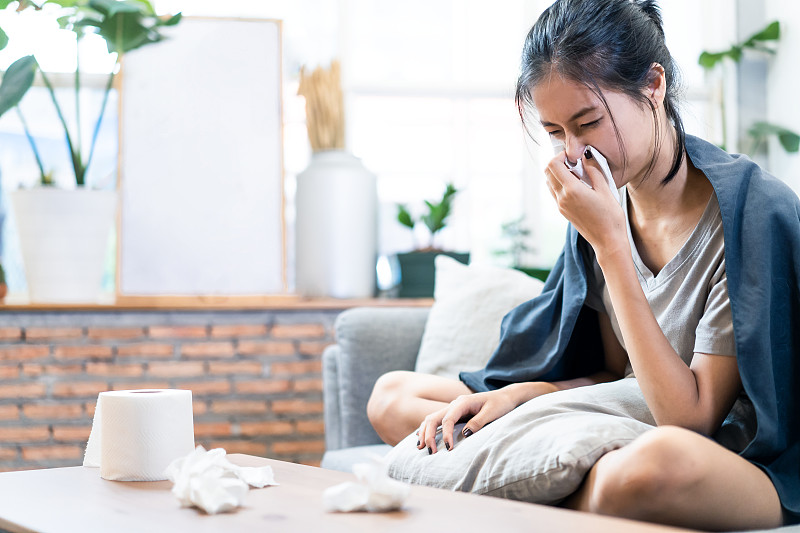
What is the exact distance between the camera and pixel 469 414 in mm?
1475

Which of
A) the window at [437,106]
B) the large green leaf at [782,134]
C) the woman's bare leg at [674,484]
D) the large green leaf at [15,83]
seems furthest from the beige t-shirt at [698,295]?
the large green leaf at [782,134]

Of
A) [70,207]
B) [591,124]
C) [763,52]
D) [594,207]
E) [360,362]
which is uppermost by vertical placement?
[763,52]

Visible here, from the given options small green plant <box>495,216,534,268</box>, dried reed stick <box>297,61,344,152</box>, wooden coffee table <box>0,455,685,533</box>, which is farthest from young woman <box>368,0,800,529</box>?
small green plant <box>495,216,534,268</box>

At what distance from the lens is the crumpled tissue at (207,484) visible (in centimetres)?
95

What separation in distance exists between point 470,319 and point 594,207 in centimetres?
91

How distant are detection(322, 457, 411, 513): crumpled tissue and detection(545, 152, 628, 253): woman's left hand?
57 centimetres

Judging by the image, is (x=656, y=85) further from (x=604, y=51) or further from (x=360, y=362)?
(x=360, y=362)

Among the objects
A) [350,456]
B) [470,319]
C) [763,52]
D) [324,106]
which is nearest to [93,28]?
[324,106]

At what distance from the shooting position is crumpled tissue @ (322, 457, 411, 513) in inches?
36.5

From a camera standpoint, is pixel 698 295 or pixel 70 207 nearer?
pixel 698 295

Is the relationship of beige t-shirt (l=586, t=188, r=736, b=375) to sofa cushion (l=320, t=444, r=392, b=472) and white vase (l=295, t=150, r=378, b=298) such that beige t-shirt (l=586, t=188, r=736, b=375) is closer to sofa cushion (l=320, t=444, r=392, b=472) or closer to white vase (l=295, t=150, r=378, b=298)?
sofa cushion (l=320, t=444, r=392, b=472)

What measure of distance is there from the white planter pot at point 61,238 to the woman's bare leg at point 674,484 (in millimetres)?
2248

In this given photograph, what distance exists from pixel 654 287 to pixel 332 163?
6.15 feet

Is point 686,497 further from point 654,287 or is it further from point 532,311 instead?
point 532,311
